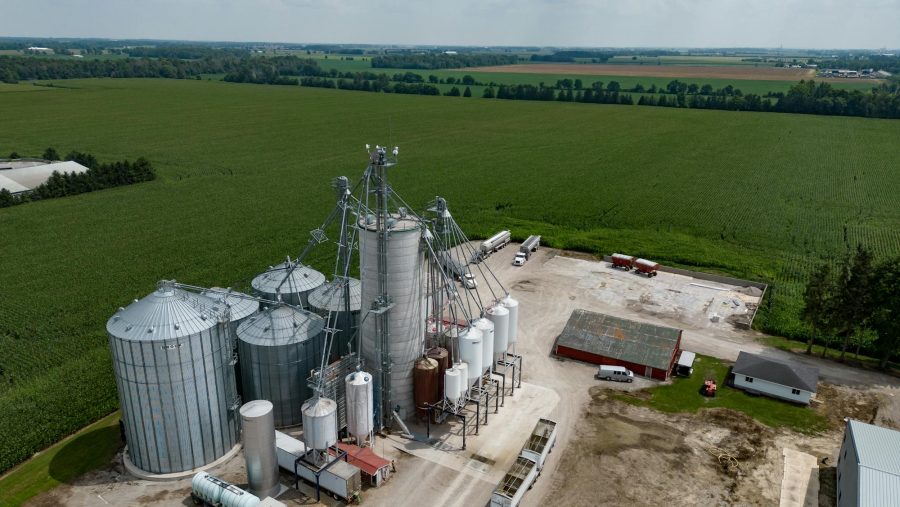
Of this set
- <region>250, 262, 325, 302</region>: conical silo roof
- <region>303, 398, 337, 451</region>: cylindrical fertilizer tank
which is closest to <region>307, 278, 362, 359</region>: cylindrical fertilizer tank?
<region>250, 262, 325, 302</region>: conical silo roof

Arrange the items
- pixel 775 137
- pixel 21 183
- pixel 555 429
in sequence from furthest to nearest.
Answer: pixel 775 137
pixel 21 183
pixel 555 429

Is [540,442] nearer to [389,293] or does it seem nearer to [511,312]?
[511,312]

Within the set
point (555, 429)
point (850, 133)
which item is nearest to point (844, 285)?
point (555, 429)

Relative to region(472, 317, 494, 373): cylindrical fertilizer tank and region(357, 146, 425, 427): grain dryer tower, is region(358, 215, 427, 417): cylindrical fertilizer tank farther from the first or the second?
region(472, 317, 494, 373): cylindrical fertilizer tank

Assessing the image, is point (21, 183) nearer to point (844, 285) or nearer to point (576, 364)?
point (576, 364)

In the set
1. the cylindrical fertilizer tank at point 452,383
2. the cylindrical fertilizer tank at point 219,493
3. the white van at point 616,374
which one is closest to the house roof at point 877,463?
the white van at point 616,374

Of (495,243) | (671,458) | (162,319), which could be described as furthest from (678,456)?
(495,243)

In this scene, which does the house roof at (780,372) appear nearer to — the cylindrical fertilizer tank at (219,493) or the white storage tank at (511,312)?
the white storage tank at (511,312)
